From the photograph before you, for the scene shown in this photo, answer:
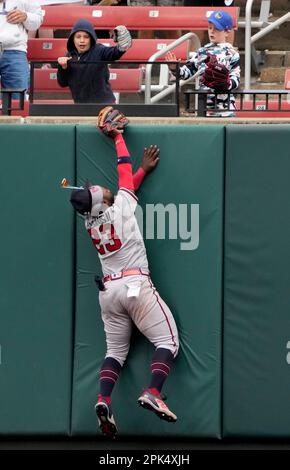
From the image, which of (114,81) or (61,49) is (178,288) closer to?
(114,81)

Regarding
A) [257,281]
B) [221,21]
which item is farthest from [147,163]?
[221,21]

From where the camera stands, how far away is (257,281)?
8.56 metres

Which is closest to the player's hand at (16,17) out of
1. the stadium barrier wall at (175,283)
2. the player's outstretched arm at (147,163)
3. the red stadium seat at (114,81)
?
the red stadium seat at (114,81)

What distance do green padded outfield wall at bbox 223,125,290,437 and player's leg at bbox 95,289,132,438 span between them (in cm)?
70

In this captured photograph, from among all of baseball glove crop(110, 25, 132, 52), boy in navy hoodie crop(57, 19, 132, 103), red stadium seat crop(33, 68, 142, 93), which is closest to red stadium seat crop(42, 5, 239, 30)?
red stadium seat crop(33, 68, 142, 93)

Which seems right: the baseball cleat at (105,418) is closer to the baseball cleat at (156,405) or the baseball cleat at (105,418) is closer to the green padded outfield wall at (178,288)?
the baseball cleat at (156,405)

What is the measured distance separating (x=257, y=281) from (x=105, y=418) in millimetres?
1388

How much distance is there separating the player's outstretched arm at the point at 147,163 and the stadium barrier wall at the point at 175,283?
5 cm

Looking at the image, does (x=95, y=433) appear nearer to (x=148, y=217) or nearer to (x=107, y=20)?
(x=148, y=217)

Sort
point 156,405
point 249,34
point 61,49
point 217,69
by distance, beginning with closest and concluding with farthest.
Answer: point 156,405
point 217,69
point 249,34
point 61,49

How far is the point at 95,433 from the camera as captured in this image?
8.58 m

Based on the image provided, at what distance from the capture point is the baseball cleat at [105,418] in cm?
812

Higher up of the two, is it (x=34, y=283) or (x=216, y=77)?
(x=216, y=77)

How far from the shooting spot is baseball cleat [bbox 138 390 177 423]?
8.05 metres
